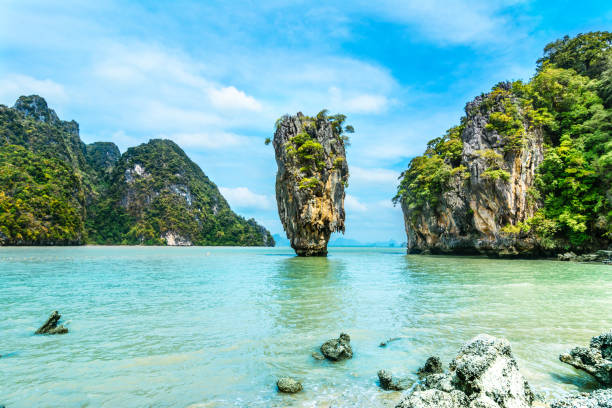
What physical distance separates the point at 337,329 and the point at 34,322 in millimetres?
7110

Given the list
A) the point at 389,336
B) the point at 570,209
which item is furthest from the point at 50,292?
the point at 570,209

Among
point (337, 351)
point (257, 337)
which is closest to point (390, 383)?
point (337, 351)

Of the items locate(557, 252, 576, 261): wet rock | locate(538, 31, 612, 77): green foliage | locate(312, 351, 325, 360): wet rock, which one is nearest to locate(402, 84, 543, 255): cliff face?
locate(557, 252, 576, 261): wet rock

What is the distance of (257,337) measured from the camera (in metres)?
5.86

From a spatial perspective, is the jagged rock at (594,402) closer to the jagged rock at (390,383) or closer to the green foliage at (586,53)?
the jagged rock at (390,383)

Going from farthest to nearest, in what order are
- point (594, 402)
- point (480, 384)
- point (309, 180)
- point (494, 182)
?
point (309, 180) → point (494, 182) → point (480, 384) → point (594, 402)

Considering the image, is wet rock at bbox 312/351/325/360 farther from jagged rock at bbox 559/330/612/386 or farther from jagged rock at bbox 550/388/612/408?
jagged rock at bbox 559/330/612/386

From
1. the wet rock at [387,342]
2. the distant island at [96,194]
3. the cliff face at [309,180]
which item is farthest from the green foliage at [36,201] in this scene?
the wet rock at [387,342]

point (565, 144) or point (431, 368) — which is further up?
point (565, 144)

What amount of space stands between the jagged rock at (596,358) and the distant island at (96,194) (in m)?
68.9

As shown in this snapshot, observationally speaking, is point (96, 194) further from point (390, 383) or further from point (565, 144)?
point (390, 383)

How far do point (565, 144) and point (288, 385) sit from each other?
30.1 metres

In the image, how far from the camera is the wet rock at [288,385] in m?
3.76

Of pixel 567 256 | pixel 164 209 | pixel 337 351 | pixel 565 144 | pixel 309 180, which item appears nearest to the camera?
pixel 337 351
